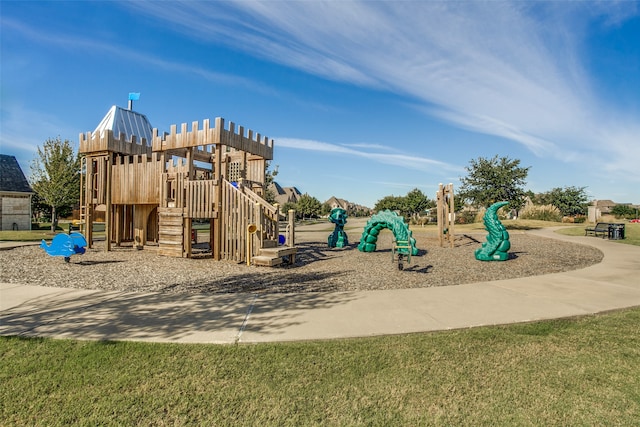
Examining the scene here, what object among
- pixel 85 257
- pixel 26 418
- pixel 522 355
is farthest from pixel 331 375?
pixel 85 257

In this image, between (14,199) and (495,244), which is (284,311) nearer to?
(495,244)

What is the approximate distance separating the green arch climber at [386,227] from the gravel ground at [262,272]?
1052 millimetres

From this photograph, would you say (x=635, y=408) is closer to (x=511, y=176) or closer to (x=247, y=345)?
(x=247, y=345)

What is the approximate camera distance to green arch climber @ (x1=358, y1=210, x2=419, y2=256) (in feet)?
40.2

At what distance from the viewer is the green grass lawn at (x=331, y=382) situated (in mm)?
2732

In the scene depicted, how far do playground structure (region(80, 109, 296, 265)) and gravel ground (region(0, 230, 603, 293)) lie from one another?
0.86 meters

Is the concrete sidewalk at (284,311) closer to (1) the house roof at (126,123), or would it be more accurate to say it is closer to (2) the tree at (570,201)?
(1) the house roof at (126,123)

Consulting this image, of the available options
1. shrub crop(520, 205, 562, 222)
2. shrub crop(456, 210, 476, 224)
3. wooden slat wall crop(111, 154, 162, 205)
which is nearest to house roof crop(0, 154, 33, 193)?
wooden slat wall crop(111, 154, 162, 205)

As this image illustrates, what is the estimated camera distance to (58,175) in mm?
26781

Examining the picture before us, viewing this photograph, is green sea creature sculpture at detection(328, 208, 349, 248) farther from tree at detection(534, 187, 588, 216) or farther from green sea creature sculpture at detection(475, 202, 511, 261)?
tree at detection(534, 187, 588, 216)

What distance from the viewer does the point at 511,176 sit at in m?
28.2

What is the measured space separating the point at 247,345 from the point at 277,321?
897mm

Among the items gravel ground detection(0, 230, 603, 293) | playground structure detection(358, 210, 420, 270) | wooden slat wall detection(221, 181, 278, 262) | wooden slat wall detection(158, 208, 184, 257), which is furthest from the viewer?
wooden slat wall detection(158, 208, 184, 257)

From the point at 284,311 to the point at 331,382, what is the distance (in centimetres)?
227
